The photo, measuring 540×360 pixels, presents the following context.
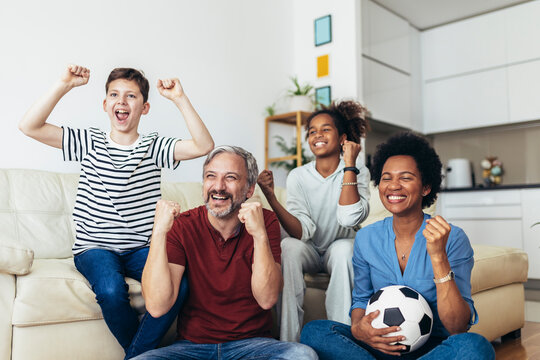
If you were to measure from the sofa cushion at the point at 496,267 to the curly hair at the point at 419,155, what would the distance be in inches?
29.5

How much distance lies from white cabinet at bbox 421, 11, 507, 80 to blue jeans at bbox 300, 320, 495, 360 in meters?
4.03

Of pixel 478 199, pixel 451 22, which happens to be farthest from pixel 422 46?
pixel 478 199

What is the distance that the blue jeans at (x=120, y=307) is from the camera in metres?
1.63

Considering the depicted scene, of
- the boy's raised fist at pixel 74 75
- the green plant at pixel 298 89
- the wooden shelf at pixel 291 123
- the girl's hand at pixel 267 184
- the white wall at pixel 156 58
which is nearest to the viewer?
the boy's raised fist at pixel 74 75

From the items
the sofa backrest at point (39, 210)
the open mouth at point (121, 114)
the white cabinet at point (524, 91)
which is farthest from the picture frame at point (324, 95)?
the open mouth at point (121, 114)

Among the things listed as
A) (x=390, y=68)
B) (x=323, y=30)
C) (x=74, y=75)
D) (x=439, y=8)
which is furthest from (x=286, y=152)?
(x=74, y=75)

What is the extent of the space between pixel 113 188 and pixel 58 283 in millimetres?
428

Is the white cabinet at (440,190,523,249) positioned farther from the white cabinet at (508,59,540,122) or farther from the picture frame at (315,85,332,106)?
the picture frame at (315,85,332,106)

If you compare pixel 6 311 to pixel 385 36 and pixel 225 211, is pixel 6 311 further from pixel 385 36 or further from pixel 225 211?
pixel 385 36

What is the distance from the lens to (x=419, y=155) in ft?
5.46

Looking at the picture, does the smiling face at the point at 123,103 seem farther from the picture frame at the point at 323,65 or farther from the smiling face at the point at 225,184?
the picture frame at the point at 323,65

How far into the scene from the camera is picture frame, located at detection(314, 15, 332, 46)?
4.27 m

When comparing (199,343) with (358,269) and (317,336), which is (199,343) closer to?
(317,336)

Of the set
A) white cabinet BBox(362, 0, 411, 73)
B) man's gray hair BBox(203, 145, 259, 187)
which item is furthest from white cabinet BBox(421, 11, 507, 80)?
man's gray hair BBox(203, 145, 259, 187)
